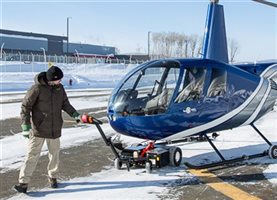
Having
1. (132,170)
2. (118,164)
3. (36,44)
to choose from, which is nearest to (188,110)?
(132,170)

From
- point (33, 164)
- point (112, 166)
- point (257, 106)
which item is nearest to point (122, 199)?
point (33, 164)

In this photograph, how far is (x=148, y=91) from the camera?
741 centimetres

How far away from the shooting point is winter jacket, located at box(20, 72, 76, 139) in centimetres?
591

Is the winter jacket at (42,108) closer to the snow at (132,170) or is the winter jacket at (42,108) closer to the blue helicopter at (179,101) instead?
the snow at (132,170)

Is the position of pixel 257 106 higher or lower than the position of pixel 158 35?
lower

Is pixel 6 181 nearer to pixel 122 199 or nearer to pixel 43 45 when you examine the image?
pixel 122 199

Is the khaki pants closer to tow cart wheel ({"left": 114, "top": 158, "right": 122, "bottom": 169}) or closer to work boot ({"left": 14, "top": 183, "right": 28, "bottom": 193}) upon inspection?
work boot ({"left": 14, "top": 183, "right": 28, "bottom": 193})

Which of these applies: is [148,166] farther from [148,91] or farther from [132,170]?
[148,91]

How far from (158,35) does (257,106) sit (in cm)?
10218

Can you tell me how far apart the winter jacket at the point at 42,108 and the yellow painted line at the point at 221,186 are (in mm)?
2463

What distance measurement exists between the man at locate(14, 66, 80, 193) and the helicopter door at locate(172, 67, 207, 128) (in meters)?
2.13

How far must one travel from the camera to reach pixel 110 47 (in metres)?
107

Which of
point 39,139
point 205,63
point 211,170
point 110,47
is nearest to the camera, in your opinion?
point 39,139

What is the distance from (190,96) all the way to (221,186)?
71.5 inches
